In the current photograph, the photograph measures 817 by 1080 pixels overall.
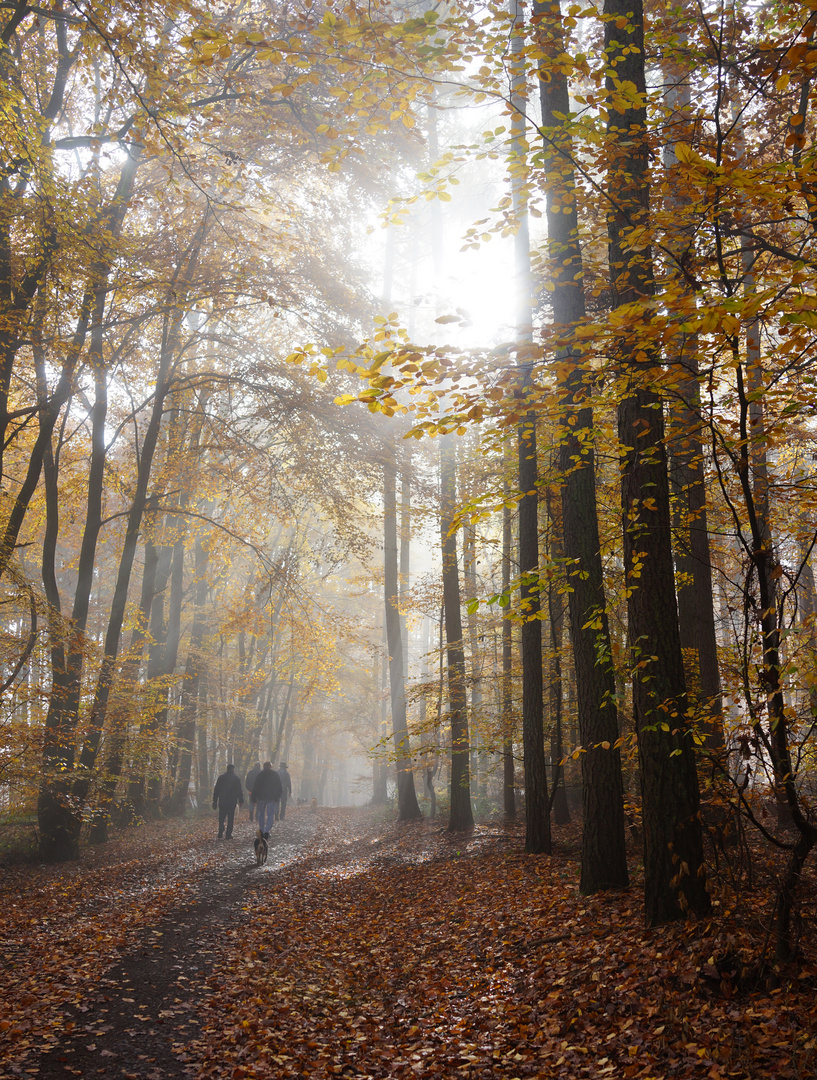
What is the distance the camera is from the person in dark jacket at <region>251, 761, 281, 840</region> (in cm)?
1234

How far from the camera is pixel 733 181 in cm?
322

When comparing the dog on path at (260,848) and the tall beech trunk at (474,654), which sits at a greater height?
the tall beech trunk at (474,654)

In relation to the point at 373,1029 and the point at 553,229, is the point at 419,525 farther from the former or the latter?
the point at 373,1029

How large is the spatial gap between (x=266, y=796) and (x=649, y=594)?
32.9 ft

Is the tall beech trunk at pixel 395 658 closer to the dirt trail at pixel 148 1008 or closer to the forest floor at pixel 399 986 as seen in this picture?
the forest floor at pixel 399 986

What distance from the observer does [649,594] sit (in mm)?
5043

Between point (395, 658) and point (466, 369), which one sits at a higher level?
point (466, 369)

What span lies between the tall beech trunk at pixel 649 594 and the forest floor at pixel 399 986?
466 millimetres

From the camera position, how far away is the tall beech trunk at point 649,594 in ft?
15.5

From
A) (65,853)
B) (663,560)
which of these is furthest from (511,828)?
(663,560)

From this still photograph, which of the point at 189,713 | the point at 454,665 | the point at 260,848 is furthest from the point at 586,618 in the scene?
the point at 189,713

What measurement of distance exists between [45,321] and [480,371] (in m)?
8.90

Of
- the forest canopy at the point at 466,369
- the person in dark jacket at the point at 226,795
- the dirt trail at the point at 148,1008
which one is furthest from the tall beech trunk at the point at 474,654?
the person in dark jacket at the point at 226,795

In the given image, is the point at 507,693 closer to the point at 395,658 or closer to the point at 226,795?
the point at 395,658
